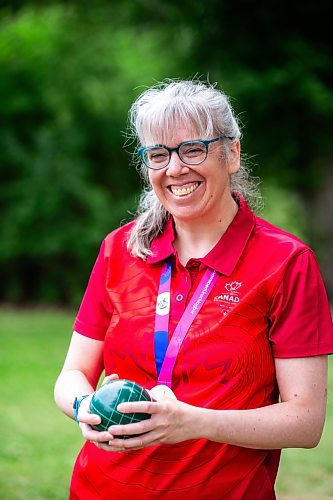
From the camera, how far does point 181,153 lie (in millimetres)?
2727

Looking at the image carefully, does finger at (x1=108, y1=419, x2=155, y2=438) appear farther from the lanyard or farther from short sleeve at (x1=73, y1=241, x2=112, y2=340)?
short sleeve at (x1=73, y1=241, x2=112, y2=340)

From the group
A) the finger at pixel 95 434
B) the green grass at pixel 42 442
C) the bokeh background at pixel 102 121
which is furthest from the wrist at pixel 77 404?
the bokeh background at pixel 102 121

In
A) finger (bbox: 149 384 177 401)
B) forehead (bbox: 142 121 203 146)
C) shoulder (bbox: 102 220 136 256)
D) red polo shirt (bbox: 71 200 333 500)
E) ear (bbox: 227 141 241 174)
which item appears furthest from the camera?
shoulder (bbox: 102 220 136 256)

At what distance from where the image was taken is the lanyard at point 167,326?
2635mm

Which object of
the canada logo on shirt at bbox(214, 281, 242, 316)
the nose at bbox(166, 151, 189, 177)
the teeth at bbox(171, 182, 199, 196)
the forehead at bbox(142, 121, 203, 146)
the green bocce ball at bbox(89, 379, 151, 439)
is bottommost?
the green bocce ball at bbox(89, 379, 151, 439)

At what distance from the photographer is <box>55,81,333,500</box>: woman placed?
253 centimetres

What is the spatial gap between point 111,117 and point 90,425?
1363cm

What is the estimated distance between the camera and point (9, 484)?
5.84m

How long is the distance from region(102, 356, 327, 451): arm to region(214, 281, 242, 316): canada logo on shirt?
9.6 inches

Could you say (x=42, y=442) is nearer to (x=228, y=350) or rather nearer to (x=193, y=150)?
(x=228, y=350)

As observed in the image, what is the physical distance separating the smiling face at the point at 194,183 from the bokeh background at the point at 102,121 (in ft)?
28.6

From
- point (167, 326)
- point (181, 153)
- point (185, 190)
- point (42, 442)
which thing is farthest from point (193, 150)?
point (42, 442)

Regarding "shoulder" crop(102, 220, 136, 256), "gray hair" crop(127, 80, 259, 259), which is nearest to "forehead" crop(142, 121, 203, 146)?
"gray hair" crop(127, 80, 259, 259)

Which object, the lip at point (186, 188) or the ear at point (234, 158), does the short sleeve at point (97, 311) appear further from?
the ear at point (234, 158)
